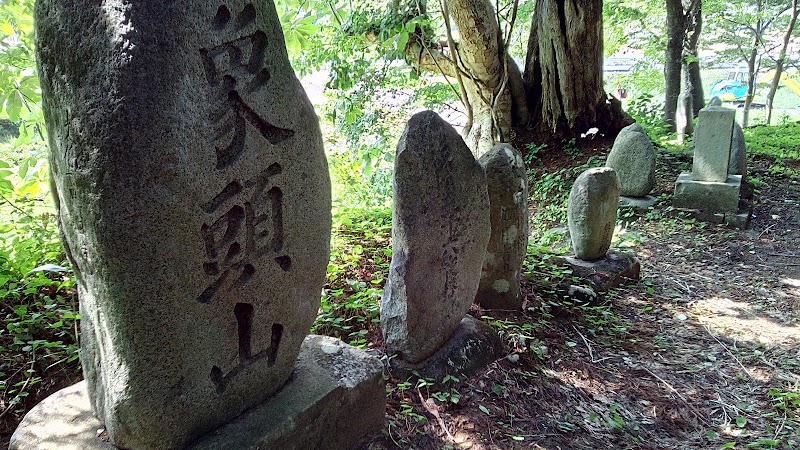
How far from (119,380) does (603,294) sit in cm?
404

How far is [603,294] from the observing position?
482cm

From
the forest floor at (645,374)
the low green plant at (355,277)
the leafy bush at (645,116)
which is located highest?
the leafy bush at (645,116)

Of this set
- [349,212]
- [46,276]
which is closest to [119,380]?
[46,276]

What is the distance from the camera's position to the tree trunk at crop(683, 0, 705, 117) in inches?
397

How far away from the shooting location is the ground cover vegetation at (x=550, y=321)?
9.59ft

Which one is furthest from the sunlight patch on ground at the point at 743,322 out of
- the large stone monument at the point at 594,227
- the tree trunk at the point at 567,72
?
the tree trunk at the point at 567,72

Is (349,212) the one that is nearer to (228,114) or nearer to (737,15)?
(228,114)

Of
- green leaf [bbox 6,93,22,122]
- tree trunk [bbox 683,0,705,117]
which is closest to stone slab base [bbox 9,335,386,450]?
green leaf [bbox 6,93,22,122]

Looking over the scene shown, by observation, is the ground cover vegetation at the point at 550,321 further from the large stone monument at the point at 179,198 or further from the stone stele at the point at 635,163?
the large stone monument at the point at 179,198

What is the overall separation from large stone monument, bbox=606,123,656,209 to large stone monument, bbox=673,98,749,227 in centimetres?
35

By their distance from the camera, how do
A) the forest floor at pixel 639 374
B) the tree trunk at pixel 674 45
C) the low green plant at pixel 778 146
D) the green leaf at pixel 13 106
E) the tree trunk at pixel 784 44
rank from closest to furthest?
the forest floor at pixel 639 374
the green leaf at pixel 13 106
the low green plant at pixel 778 146
the tree trunk at pixel 674 45
the tree trunk at pixel 784 44

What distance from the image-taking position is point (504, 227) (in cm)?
396

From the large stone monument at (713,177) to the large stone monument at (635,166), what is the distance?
1.16 feet

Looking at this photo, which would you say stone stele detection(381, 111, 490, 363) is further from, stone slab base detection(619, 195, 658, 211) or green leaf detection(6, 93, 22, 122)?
stone slab base detection(619, 195, 658, 211)
